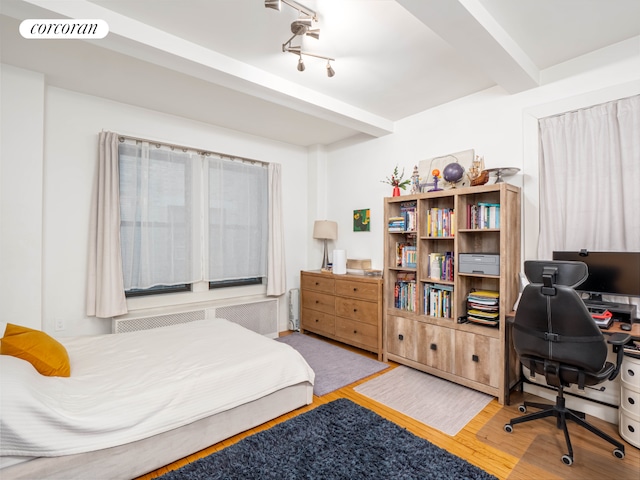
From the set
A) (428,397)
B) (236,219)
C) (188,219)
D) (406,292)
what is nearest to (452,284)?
(406,292)

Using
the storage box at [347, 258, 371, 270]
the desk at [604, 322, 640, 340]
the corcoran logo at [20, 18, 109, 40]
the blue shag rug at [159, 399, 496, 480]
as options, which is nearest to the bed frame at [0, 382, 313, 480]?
the blue shag rug at [159, 399, 496, 480]

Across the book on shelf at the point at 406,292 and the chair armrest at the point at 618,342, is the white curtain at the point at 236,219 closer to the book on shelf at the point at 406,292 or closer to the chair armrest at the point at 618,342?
the book on shelf at the point at 406,292

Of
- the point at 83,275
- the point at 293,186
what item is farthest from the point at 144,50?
the point at 293,186

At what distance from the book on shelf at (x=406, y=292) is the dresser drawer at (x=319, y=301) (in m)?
0.87

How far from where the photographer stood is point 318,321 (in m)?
4.16

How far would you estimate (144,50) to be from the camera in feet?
7.23


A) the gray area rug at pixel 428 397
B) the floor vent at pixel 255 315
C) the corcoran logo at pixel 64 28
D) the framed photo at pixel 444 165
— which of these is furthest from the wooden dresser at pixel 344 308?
the corcoran logo at pixel 64 28

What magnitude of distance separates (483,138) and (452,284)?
146 centimetres

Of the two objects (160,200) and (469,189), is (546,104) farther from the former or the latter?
(160,200)

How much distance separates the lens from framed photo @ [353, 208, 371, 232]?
415 centimetres

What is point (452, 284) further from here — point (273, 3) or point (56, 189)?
point (56, 189)

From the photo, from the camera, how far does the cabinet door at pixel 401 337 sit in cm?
317

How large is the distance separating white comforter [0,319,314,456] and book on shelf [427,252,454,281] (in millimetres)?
1544

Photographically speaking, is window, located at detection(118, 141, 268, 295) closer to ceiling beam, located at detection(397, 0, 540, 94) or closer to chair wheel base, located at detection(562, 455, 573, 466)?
ceiling beam, located at detection(397, 0, 540, 94)
